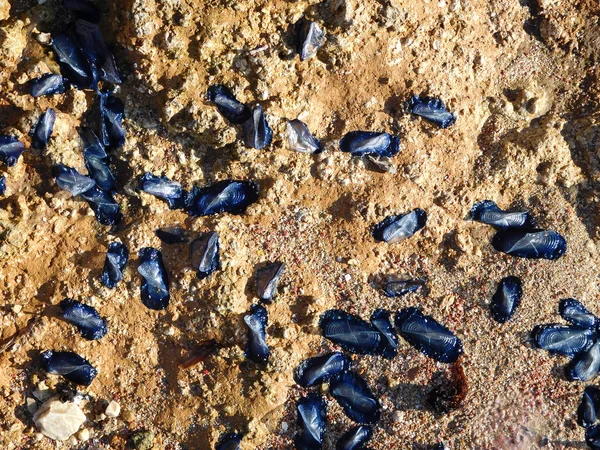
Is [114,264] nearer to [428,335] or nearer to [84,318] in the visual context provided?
[84,318]

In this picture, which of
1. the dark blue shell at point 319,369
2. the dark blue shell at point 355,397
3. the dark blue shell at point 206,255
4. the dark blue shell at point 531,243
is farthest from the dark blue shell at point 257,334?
the dark blue shell at point 531,243

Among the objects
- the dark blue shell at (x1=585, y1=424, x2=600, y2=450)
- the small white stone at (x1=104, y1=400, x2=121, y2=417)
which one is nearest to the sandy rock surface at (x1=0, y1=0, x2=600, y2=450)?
the small white stone at (x1=104, y1=400, x2=121, y2=417)

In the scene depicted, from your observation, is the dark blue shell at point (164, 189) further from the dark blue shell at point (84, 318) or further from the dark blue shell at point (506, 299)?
the dark blue shell at point (506, 299)

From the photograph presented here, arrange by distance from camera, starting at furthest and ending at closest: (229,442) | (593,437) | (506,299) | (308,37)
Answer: (593,437) → (506,299) → (229,442) → (308,37)

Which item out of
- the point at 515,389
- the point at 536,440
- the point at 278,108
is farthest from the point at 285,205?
the point at 536,440

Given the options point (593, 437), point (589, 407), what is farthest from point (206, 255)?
point (593, 437)

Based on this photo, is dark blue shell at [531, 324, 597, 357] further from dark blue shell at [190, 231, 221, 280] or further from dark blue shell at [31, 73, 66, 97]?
dark blue shell at [31, 73, 66, 97]

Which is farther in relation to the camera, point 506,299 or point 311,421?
point 506,299

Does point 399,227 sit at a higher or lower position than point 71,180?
lower
